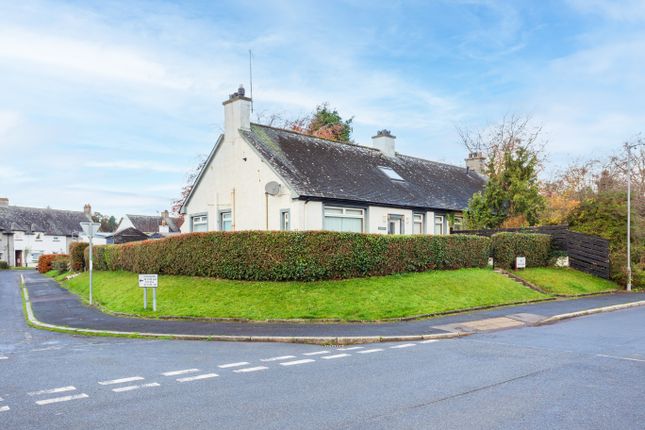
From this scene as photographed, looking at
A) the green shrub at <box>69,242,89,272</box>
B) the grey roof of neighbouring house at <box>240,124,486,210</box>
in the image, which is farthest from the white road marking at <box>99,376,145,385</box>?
the green shrub at <box>69,242,89,272</box>

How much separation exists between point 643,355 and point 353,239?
1013cm

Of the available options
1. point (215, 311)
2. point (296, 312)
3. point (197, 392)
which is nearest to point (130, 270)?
point (215, 311)

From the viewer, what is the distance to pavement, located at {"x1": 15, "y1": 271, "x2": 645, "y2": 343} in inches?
507

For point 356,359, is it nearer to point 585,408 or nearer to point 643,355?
point 585,408

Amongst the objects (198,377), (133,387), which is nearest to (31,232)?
(198,377)

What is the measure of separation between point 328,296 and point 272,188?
25.2 feet

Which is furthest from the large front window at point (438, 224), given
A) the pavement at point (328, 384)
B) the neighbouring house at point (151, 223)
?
the neighbouring house at point (151, 223)

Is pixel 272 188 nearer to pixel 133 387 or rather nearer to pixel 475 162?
pixel 133 387

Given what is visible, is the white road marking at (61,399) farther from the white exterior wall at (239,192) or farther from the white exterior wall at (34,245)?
the white exterior wall at (34,245)

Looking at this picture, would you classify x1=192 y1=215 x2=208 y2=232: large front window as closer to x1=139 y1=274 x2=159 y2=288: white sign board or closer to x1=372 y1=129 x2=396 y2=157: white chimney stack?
x1=139 y1=274 x2=159 y2=288: white sign board

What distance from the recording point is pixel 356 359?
32.9 feet

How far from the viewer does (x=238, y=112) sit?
25500 millimetres

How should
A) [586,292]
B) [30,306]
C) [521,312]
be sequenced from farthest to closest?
[586,292] → [30,306] → [521,312]

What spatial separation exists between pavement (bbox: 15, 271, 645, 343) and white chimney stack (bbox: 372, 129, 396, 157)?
16460 mm
